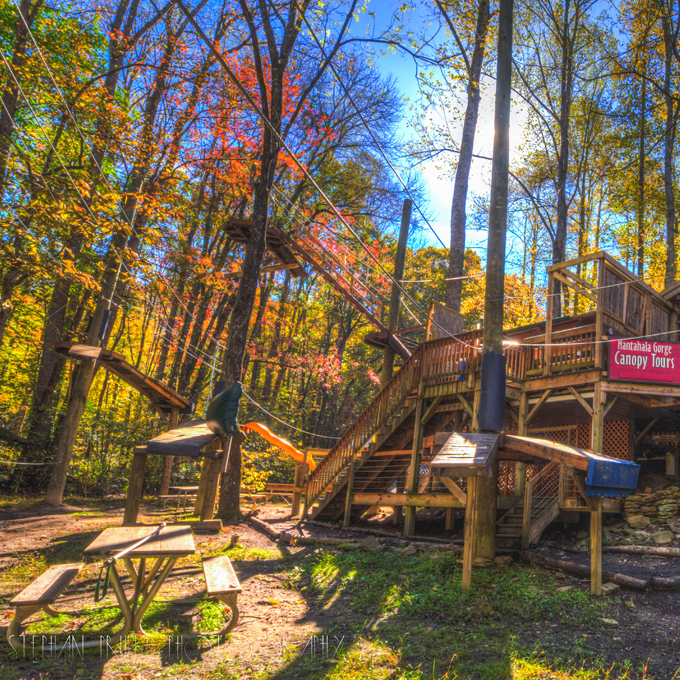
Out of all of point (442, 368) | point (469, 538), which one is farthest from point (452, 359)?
point (469, 538)

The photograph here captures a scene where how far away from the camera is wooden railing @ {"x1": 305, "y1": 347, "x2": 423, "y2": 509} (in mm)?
13525

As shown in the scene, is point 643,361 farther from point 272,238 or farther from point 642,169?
point 642,169

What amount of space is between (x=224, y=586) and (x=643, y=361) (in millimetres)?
9943

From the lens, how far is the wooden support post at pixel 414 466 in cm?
1220

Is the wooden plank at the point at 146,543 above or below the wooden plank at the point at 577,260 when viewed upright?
below

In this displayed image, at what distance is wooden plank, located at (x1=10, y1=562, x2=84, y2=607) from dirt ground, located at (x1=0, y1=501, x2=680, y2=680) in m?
0.44

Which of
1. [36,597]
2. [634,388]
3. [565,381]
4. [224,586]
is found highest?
[565,381]

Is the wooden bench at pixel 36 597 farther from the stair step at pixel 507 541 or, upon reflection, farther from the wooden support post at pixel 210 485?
the stair step at pixel 507 541

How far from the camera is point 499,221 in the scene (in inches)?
352

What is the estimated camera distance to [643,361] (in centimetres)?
1080

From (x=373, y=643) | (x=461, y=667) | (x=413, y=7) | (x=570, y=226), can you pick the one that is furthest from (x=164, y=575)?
(x=570, y=226)

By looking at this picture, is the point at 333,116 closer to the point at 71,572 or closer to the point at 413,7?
the point at 413,7

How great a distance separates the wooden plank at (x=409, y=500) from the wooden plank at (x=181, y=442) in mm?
5458

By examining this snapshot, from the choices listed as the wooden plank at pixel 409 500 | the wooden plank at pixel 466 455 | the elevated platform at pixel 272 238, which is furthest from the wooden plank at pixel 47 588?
the elevated platform at pixel 272 238
